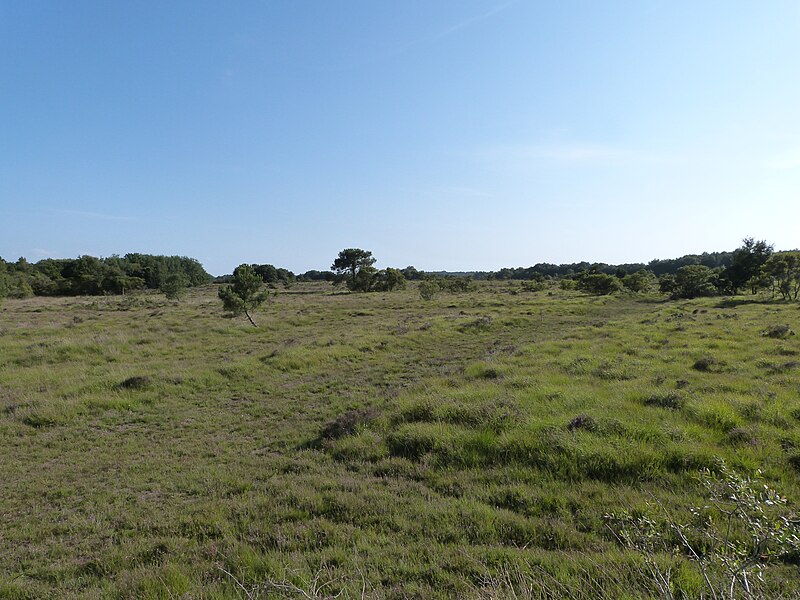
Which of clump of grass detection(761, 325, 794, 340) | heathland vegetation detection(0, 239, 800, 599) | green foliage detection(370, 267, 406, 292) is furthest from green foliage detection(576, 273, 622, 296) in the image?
heathland vegetation detection(0, 239, 800, 599)

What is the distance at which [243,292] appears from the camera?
1237 inches

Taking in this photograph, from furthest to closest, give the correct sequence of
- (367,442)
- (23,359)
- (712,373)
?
(23,359)
(712,373)
(367,442)

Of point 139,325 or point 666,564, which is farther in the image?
point 139,325

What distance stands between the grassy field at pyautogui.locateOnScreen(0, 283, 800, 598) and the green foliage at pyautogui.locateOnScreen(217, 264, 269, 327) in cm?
1449

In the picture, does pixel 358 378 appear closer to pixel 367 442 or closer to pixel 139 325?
pixel 367 442

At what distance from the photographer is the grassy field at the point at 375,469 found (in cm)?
432

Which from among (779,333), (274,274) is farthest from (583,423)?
(274,274)

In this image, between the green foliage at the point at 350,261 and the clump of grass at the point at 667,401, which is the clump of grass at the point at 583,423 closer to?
the clump of grass at the point at 667,401

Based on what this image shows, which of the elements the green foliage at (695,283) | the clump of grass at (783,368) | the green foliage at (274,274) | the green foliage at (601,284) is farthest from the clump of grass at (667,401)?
the green foliage at (274,274)

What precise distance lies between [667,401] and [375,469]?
732cm

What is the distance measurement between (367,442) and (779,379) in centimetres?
1240

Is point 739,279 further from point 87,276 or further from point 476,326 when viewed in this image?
point 87,276

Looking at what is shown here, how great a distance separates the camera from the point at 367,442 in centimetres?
839

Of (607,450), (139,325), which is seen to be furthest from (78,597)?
(139,325)
